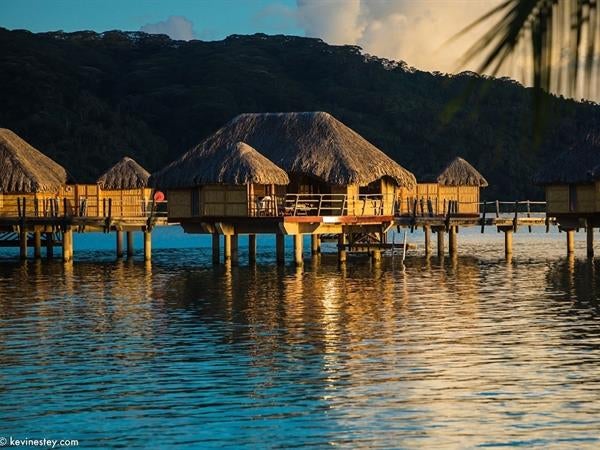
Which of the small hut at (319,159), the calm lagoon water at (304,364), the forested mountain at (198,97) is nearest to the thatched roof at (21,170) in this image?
the small hut at (319,159)

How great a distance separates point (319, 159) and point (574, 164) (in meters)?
11.3

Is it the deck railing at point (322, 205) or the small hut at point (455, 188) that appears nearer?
the deck railing at point (322, 205)

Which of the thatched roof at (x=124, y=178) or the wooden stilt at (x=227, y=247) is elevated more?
the thatched roof at (x=124, y=178)

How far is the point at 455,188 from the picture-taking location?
194 feet

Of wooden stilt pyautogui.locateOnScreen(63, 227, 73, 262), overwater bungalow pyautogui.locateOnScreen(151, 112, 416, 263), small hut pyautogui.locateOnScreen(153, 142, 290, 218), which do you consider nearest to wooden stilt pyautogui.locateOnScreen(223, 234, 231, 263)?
Result: overwater bungalow pyautogui.locateOnScreen(151, 112, 416, 263)

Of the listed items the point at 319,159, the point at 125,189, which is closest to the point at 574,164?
the point at 319,159

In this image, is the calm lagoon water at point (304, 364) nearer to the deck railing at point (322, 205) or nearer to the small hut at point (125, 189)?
the deck railing at point (322, 205)

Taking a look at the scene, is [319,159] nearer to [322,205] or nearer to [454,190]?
[322,205]

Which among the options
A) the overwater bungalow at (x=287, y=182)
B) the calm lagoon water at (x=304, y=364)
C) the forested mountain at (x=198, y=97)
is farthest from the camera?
the forested mountain at (x=198, y=97)

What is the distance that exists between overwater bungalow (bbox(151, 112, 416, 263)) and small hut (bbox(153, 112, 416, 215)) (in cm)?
4

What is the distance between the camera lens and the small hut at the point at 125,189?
56.1m

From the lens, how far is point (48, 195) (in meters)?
50.8

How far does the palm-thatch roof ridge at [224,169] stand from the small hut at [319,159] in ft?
0.43

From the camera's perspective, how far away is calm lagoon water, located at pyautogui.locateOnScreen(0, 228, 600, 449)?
1245 centimetres
